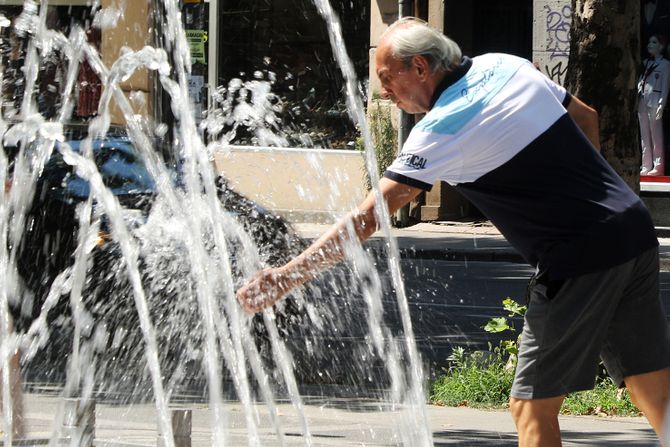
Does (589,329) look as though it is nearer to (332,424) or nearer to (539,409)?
(539,409)

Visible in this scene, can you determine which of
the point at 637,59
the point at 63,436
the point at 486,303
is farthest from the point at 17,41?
the point at 63,436

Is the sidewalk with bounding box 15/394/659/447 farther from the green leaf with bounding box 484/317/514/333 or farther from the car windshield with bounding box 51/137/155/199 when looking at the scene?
the car windshield with bounding box 51/137/155/199

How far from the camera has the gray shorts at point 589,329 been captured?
3.88 metres

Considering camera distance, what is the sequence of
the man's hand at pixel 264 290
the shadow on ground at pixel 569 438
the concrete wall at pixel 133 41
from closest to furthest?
A: 1. the man's hand at pixel 264 290
2. the shadow on ground at pixel 569 438
3. the concrete wall at pixel 133 41

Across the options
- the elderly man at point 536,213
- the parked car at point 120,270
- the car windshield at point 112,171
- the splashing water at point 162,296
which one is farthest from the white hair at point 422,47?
the car windshield at point 112,171

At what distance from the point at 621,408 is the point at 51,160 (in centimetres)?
457

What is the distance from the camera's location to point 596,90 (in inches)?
283

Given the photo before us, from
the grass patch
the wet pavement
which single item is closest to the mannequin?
the grass patch

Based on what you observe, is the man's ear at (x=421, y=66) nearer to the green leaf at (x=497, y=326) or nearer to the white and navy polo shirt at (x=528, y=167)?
the white and navy polo shirt at (x=528, y=167)

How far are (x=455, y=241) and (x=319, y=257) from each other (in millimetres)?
13151

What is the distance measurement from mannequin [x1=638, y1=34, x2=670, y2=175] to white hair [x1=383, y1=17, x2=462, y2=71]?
14.6 metres

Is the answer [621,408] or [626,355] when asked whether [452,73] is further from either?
[621,408]

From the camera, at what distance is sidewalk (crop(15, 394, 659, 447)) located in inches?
230

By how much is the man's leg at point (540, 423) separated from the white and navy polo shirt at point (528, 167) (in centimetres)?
38
